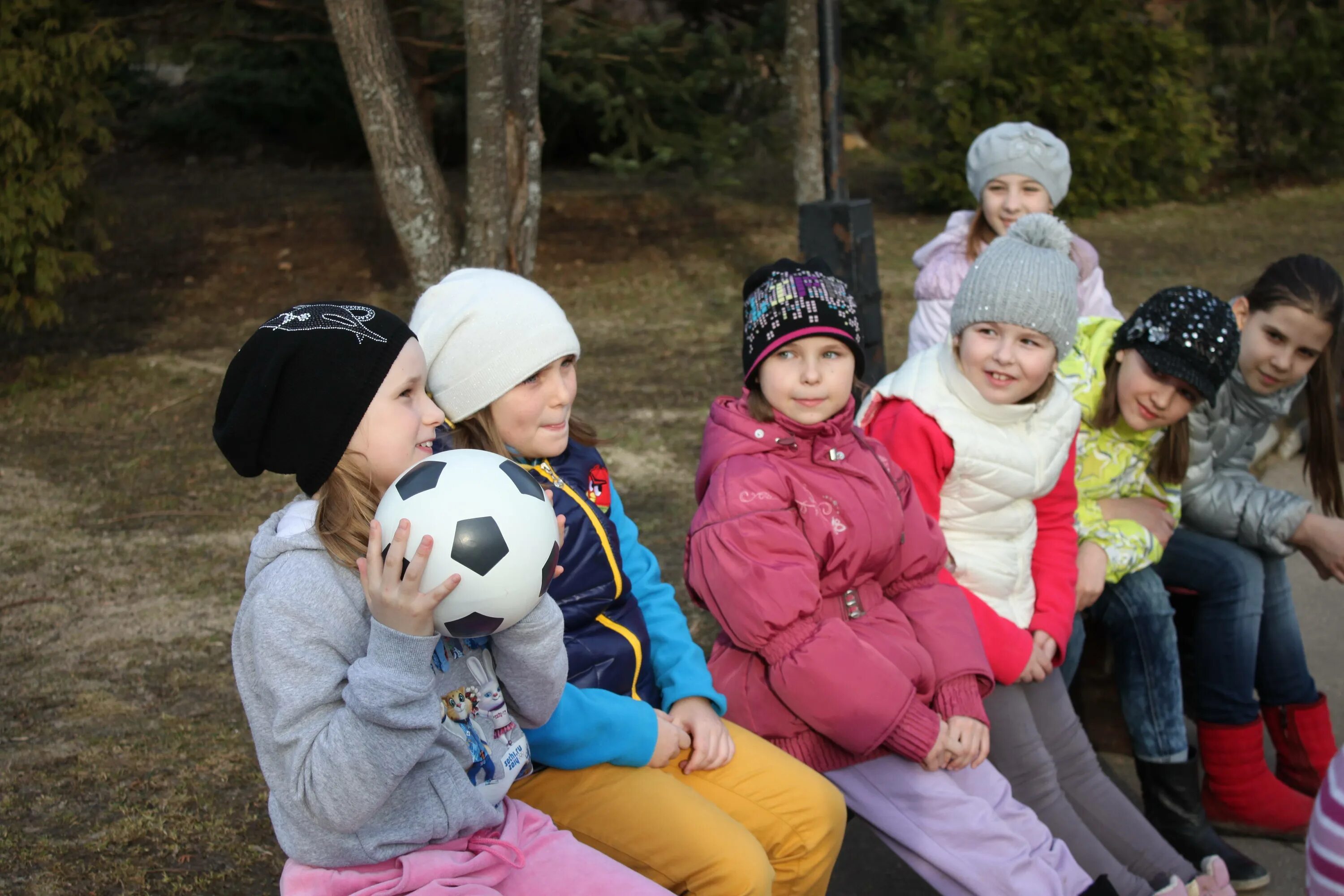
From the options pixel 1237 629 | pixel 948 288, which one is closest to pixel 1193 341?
pixel 1237 629

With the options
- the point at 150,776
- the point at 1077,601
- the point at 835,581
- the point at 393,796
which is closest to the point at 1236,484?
the point at 1077,601

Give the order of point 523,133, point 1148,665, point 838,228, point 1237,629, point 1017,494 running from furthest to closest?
point 523,133, point 838,228, point 1237,629, point 1148,665, point 1017,494

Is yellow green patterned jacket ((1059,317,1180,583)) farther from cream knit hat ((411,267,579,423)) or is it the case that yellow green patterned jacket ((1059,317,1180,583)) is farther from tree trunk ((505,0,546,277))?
tree trunk ((505,0,546,277))

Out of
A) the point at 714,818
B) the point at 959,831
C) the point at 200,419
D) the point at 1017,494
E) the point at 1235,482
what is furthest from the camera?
the point at 200,419

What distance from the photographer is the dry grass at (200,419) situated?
3.45 metres

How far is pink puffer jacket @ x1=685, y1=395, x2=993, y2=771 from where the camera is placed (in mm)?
2867

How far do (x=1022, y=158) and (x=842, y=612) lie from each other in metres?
2.40

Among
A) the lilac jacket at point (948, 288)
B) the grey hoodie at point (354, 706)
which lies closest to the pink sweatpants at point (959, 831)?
the grey hoodie at point (354, 706)

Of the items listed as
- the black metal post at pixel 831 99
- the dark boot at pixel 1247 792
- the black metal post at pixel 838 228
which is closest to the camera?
the dark boot at pixel 1247 792

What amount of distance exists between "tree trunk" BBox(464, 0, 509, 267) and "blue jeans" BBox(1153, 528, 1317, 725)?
4060mm

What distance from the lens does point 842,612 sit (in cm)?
303

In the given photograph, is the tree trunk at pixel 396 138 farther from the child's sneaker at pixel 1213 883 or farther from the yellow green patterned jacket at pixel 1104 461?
the child's sneaker at pixel 1213 883

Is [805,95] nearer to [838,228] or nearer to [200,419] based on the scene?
[838,228]

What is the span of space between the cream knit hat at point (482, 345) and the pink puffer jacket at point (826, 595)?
1.80ft
